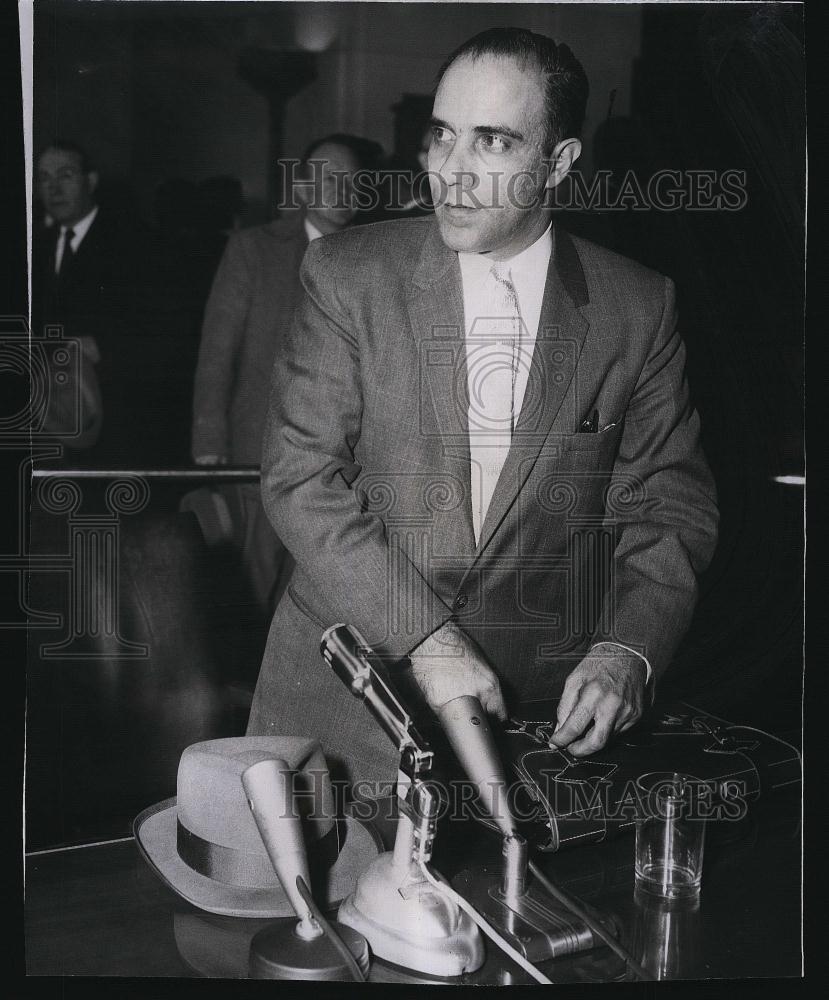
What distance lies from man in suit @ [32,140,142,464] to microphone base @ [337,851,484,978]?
2.63 ft

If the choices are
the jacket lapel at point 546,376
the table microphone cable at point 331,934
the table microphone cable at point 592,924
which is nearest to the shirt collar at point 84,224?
the jacket lapel at point 546,376

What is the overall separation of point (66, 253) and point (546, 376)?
31.5 inches

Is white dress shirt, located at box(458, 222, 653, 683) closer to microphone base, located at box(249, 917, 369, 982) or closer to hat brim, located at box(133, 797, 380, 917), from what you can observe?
hat brim, located at box(133, 797, 380, 917)

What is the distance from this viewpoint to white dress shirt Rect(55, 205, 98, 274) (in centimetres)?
169

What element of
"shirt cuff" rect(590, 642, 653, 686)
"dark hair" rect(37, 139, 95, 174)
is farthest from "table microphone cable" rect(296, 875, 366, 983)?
"dark hair" rect(37, 139, 95, 174)

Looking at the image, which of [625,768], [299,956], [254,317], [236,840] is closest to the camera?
[299,956]

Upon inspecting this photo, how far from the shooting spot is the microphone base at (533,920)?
1.32 m

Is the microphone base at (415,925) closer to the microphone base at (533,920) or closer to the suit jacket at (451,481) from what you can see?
the microphone base at (533,920)

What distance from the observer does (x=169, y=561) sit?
67.7 inches

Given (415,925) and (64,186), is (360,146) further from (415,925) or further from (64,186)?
(415,925)

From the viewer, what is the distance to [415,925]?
1.31 m

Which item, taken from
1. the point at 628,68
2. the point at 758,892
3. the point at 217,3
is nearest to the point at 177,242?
the point at 217,3

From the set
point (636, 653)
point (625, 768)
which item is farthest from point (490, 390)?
point (625, 768)

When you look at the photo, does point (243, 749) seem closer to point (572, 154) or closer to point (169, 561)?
point (169, 561)
